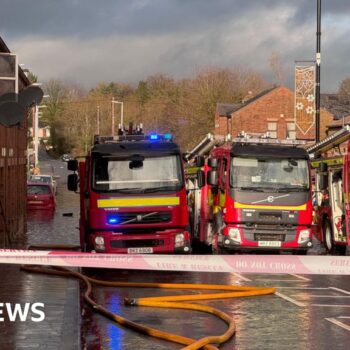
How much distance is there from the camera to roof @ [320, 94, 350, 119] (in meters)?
82.8

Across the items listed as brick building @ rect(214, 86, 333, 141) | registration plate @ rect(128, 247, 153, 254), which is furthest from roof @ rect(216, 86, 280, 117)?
registration plate @ rect(128, 247, 153, 254)

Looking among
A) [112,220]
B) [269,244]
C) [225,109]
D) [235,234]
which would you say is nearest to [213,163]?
[235,234]

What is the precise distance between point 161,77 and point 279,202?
90389 mm

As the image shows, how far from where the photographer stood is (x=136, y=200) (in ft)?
54.0

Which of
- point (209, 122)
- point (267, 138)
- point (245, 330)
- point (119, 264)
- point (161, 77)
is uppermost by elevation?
point (161, 77)

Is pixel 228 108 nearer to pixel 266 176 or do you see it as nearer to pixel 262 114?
pixel 262 114

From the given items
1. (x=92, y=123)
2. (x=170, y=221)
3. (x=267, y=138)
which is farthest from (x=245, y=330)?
(x=92, y=123)

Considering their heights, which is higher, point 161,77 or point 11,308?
point 161,77

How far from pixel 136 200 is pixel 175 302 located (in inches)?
188

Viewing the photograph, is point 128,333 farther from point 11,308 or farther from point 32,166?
point 32,166

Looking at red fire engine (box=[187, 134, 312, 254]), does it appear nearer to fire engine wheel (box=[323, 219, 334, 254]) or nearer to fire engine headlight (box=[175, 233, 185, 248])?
fire engine headlight (box=[175, 233, 185, 248])

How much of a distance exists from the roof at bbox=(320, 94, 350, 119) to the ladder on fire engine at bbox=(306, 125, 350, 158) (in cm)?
5494

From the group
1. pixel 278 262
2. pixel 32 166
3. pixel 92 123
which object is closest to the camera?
pixel 278 262

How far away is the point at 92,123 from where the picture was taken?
103 meters
